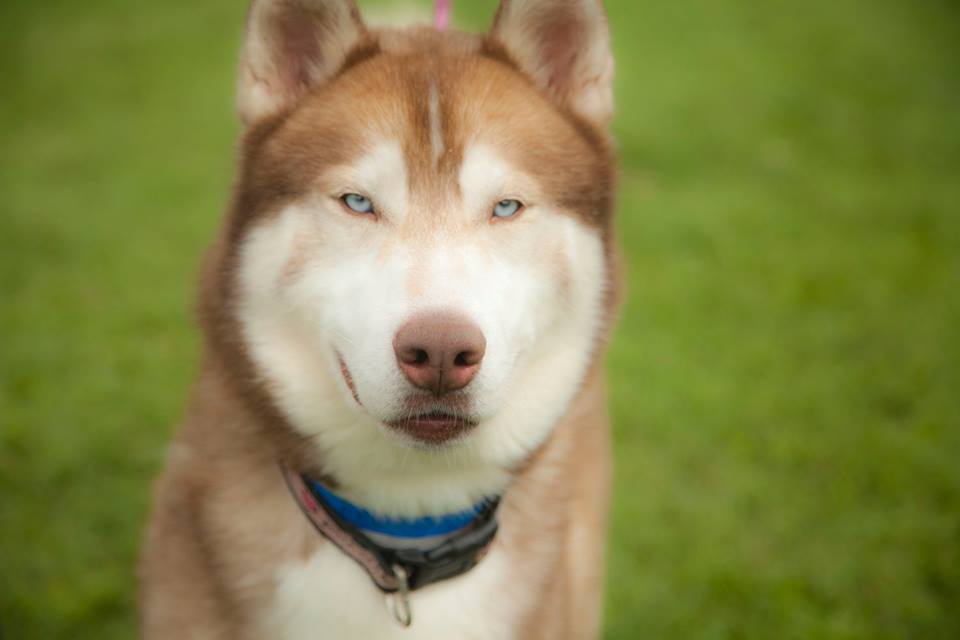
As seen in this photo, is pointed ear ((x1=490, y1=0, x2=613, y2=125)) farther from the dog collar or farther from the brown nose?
the dog collar

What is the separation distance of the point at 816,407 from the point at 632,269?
1802 mm

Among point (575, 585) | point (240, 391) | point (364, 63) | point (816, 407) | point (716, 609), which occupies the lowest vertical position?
point (716, 609)

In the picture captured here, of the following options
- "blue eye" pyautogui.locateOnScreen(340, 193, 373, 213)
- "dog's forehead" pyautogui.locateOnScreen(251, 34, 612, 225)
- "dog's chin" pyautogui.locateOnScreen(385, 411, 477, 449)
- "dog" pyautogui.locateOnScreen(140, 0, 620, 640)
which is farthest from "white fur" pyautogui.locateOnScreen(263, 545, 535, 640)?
"dog's forehead" pyautogui.locateOnScreen(251, 34, 612, 225)

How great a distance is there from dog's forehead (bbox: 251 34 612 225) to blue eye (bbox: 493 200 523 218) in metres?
0.08

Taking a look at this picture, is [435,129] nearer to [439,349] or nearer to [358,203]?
[358,203]

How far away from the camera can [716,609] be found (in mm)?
3480

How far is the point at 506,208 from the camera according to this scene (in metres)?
2.04

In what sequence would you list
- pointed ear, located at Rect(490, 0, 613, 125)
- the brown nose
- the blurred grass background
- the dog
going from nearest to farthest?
the brown nose → the dog → pointed ear, located at Rect(490, 0, 613, 125) → the blurred grass background

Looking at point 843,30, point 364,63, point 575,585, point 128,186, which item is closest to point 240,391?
point 364,63

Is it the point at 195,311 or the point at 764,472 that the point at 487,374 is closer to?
the point at 195,311

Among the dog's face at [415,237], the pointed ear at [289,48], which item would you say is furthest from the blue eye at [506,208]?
the pointed ear at [289,48]

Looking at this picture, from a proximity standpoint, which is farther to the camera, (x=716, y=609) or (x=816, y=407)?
(x=816, y=407)

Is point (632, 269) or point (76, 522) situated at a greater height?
point (632, 269)

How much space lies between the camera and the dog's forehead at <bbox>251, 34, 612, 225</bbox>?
1968 mm
